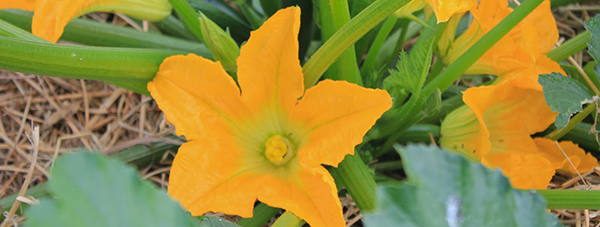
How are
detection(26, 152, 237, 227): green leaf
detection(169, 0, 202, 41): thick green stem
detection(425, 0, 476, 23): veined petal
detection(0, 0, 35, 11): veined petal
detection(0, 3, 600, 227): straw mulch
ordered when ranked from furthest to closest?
detection(0, 3, 600, 227): straw mulch, detection(169, 0, 202, 41): thick green stem, detection(0, 0, 35, 11): veined petal, detection(425, 0, 476, 23): veined petal, detection(26, 152, 237, 227): green leaf

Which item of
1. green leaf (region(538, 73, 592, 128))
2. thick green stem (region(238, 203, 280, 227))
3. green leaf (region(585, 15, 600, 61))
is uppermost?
green leaf (region(585, 15, 600, 61))

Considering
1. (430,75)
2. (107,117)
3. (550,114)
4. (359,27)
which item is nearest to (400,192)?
(359,27)

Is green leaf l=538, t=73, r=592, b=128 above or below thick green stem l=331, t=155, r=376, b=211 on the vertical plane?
above

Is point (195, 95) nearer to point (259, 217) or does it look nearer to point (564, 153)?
point (259, 217)

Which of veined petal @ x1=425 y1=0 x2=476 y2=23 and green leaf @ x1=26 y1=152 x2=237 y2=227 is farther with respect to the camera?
veined petal @ x1=425 y1=0 x2=476 y2=23

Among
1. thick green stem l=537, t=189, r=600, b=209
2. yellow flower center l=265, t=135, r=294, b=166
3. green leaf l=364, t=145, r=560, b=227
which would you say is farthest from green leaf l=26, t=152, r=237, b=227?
thick green stem l=537, t=189, r=600, b=209

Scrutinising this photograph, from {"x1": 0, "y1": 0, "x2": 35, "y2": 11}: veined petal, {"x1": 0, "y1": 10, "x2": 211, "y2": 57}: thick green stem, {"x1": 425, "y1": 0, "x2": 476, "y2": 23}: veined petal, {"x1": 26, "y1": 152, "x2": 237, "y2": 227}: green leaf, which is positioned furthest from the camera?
{"x1": 0, "y1": 10, "x2": 211, "y2": 57}: thick green stem

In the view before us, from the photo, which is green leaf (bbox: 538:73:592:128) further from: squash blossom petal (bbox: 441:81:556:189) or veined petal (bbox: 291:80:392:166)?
veined petal (bbox: 291:80:392:166)
